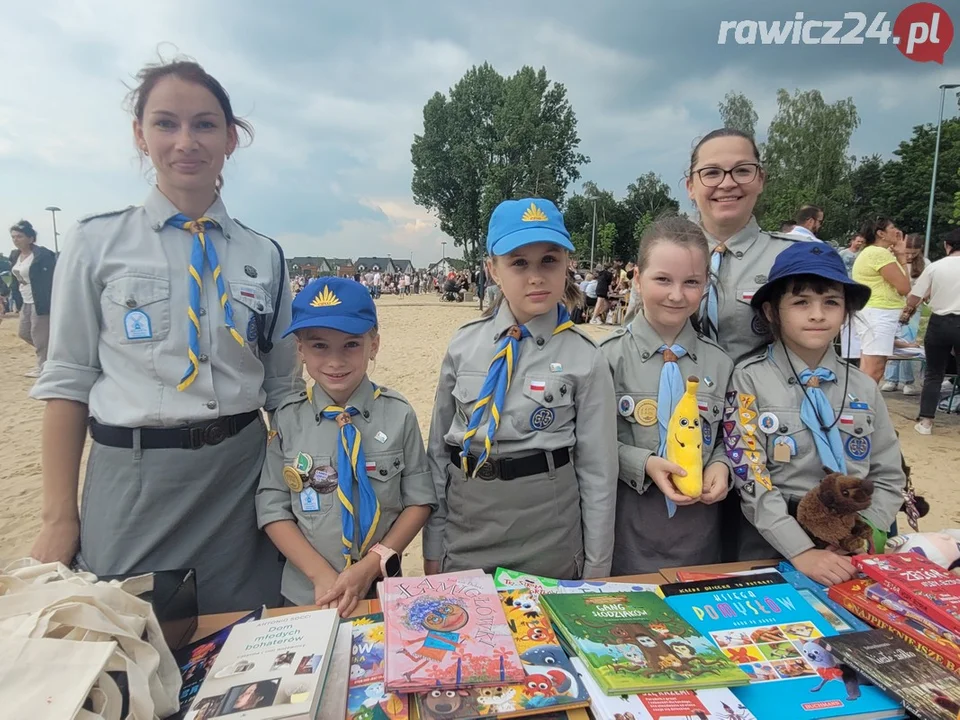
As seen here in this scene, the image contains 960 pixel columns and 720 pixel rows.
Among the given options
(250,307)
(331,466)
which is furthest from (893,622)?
(250,307)

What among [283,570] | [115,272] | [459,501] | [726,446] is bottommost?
[283,570]

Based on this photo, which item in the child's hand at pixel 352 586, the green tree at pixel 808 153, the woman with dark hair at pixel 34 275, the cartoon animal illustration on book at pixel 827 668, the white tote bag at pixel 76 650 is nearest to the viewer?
the white tote bag at pixel 76 650

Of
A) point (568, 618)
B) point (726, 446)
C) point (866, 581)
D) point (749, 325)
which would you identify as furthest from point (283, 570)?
point (749, 325)

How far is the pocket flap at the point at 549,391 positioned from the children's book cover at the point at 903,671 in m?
0.99

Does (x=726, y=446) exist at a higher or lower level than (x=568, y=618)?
higher

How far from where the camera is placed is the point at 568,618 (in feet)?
4.61

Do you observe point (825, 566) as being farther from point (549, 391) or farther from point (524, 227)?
point (524, 227)

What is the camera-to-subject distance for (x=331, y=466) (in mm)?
1920

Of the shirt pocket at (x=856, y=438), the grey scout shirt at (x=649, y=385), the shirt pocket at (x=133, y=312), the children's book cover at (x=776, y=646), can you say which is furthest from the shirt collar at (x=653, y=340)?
the shirt pocket at (x=133, y=312)

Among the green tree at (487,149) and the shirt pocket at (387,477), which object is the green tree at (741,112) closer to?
the green tree at (487,149)

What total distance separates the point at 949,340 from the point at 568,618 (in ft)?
22.0

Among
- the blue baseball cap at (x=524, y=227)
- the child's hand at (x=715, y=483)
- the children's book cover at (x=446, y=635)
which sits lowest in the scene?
the children's book cover at (x=446, y=635)

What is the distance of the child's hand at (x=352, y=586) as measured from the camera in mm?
1649

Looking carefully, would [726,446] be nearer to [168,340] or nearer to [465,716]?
[465,716]
